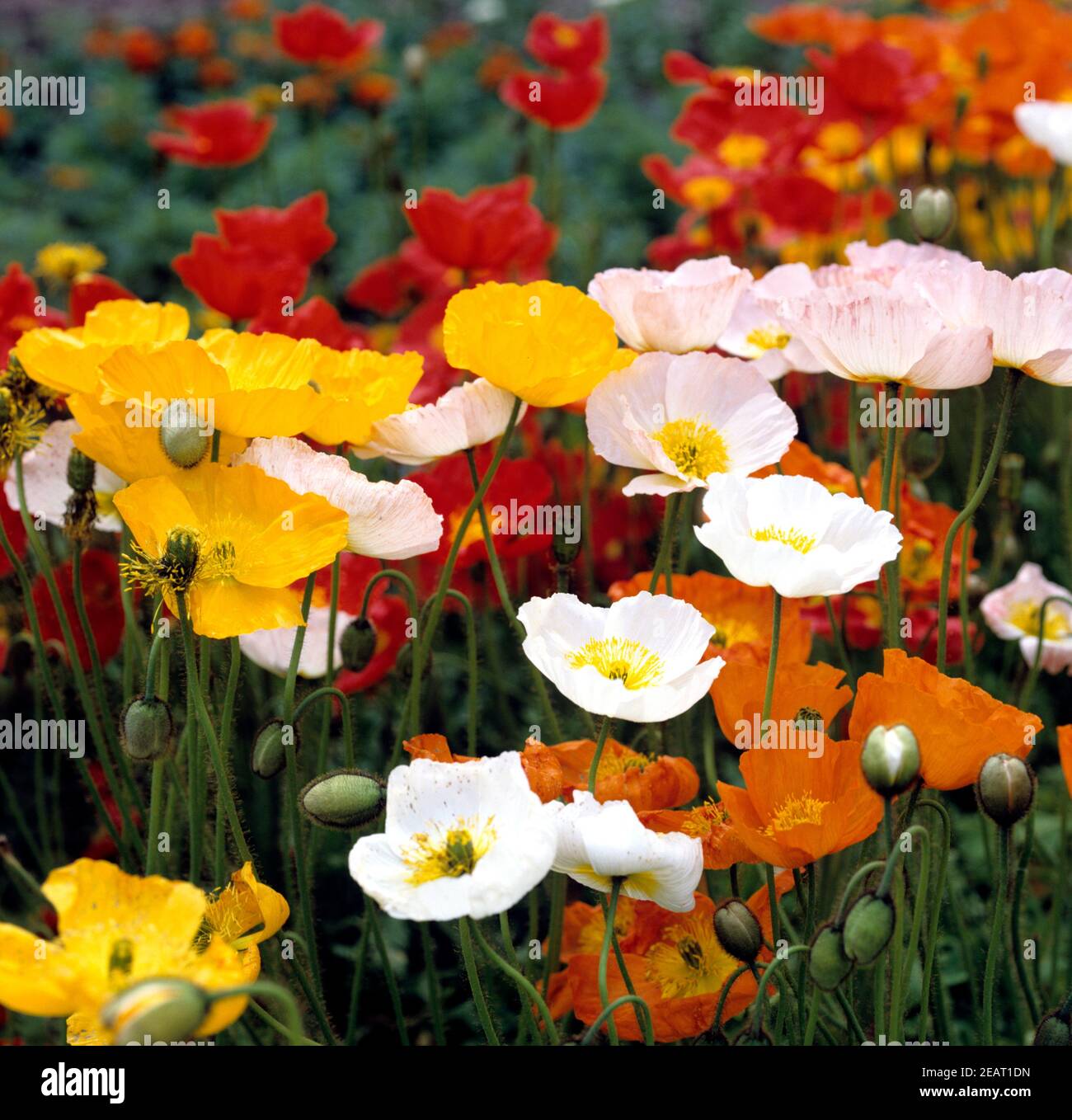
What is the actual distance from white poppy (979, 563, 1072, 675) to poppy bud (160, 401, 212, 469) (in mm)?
799

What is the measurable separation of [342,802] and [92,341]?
47 cm

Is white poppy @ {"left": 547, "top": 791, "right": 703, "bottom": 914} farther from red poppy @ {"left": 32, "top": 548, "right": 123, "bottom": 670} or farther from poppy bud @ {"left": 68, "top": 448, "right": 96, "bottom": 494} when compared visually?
red poppy @ {"left": 32, "top": 548, "right": 123, "bottom": 670}

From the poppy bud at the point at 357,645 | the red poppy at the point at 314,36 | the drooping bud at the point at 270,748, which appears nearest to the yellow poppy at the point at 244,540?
the drooping bud at the point at 270,748

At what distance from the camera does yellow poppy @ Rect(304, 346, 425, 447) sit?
102 cm

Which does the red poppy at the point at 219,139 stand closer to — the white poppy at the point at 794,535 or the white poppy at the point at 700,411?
the white poppy at the point at 700,411

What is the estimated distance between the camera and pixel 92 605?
1.45 m

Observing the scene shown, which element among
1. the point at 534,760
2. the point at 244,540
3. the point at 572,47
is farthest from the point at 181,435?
the point at 572,47

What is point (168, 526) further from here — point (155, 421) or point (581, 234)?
point (581, 234)

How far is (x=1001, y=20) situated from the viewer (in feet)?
7.24

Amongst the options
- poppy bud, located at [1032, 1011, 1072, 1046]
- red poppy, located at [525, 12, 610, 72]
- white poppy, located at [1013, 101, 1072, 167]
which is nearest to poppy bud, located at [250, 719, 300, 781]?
poppy bud, located at [1032, 1011, 1072, 1046]

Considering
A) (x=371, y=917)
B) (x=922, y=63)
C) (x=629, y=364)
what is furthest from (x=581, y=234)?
(x=371, y=917)

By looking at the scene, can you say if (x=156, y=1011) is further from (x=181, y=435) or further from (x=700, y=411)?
(x=700, y=411)

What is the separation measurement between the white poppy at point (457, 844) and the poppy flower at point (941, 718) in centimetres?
24

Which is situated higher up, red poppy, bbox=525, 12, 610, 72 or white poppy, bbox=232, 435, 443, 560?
red poppy, bbox=525, 12, 610, 72
